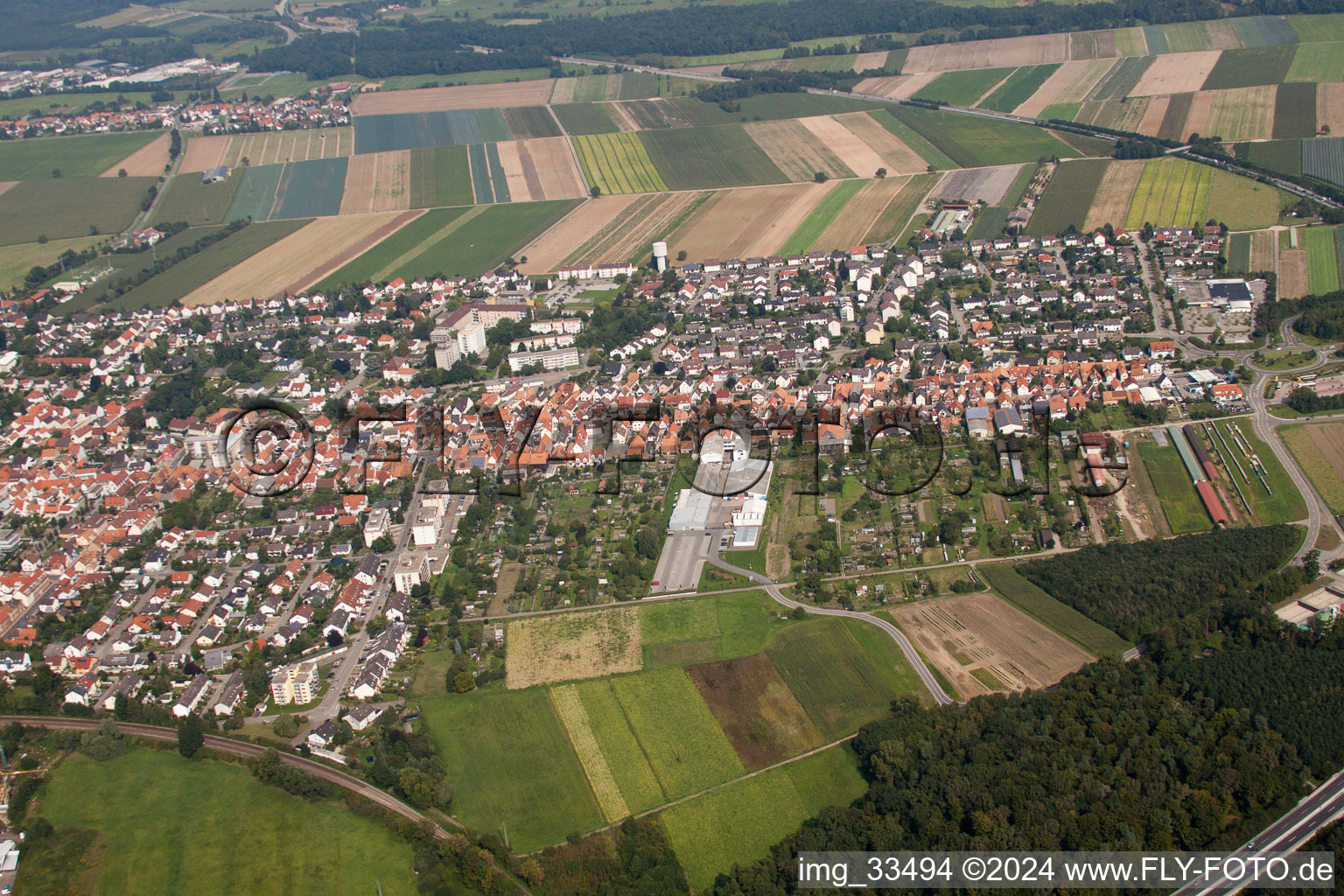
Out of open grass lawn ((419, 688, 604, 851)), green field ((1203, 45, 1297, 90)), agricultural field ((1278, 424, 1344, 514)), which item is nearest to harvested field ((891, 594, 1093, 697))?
open grass lawn ((419, 688, 604, 851))

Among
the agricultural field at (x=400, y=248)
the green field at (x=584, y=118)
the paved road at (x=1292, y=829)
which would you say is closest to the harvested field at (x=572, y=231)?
the agricultural field at (x=400, y=248)

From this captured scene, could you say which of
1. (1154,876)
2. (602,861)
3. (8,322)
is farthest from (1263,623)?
(8,322)

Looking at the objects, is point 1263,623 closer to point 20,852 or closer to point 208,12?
point 20,852

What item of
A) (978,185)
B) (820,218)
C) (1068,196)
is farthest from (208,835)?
(978,185)

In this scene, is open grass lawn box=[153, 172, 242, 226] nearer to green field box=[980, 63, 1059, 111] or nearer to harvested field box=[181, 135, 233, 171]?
harvested field box=[181, 135, 233, 171]

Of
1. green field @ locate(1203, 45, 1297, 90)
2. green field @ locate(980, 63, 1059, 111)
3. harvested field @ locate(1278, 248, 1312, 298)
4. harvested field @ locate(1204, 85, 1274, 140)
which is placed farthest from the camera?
green field @ locate(980, 63, 1059, 111)

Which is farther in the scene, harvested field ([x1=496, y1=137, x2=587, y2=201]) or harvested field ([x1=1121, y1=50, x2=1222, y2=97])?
harvested field ([x1=1121, y1=50, x2=1222, y2=97])
